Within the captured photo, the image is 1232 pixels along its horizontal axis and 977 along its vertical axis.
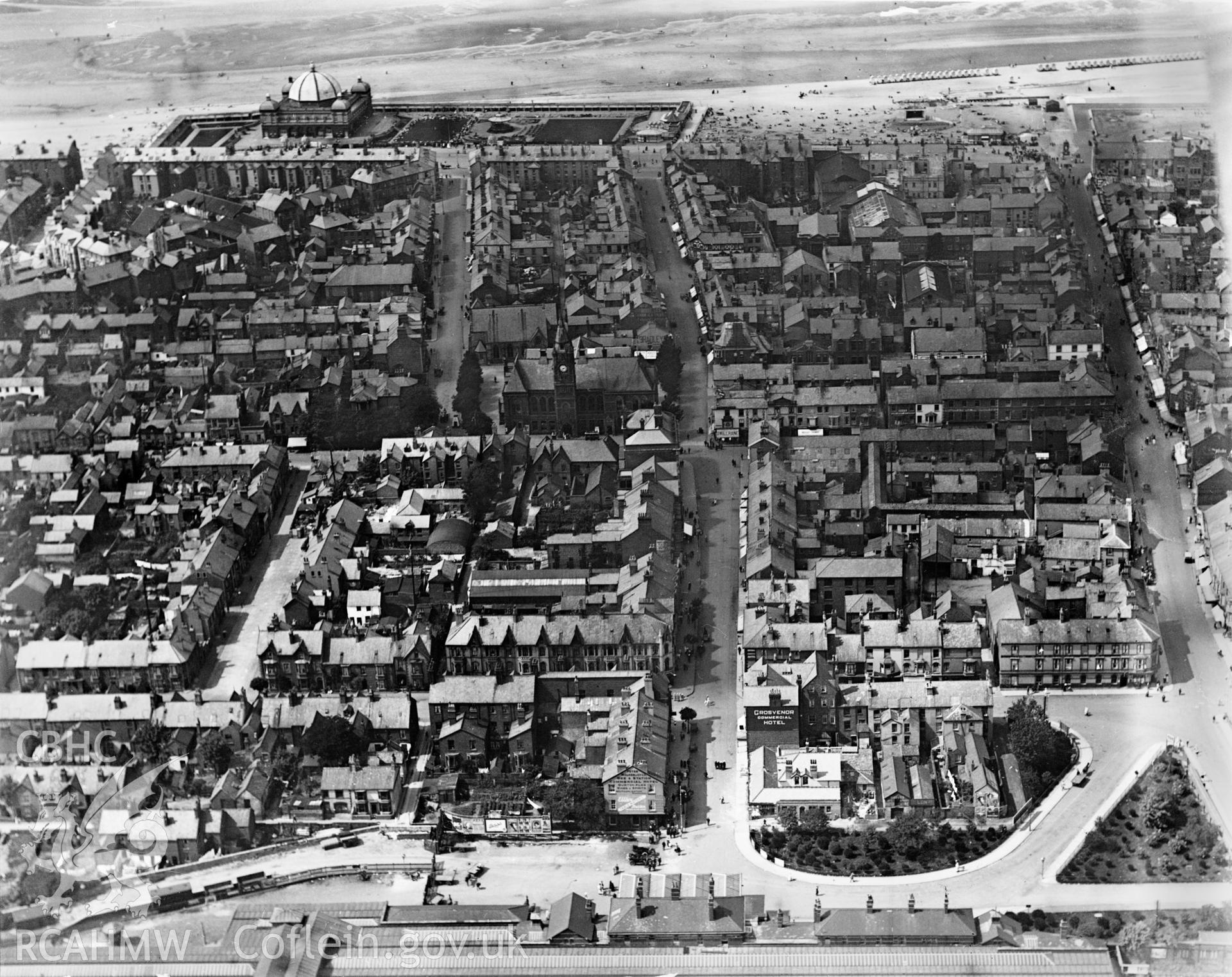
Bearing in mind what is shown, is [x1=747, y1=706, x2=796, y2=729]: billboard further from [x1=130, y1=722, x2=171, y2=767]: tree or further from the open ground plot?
the open ground plot

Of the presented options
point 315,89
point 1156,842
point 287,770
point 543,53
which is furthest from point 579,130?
point 1156,842

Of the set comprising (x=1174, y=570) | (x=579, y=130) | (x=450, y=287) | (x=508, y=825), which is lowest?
(x=508, y=825)

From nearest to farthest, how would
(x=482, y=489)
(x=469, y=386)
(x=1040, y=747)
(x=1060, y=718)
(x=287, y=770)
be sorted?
(x=1040, y=747), (x=287, y=770), (x=1060, y=718), (x=482, y=489), (x=469, y=386)

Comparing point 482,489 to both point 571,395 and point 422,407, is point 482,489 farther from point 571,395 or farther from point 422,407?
point 422,407

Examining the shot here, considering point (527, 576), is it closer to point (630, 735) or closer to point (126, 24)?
point (630, 735)

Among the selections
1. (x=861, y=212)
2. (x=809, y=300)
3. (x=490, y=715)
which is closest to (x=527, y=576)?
(x=490, y=715)

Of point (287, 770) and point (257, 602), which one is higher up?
point (257, 602)
